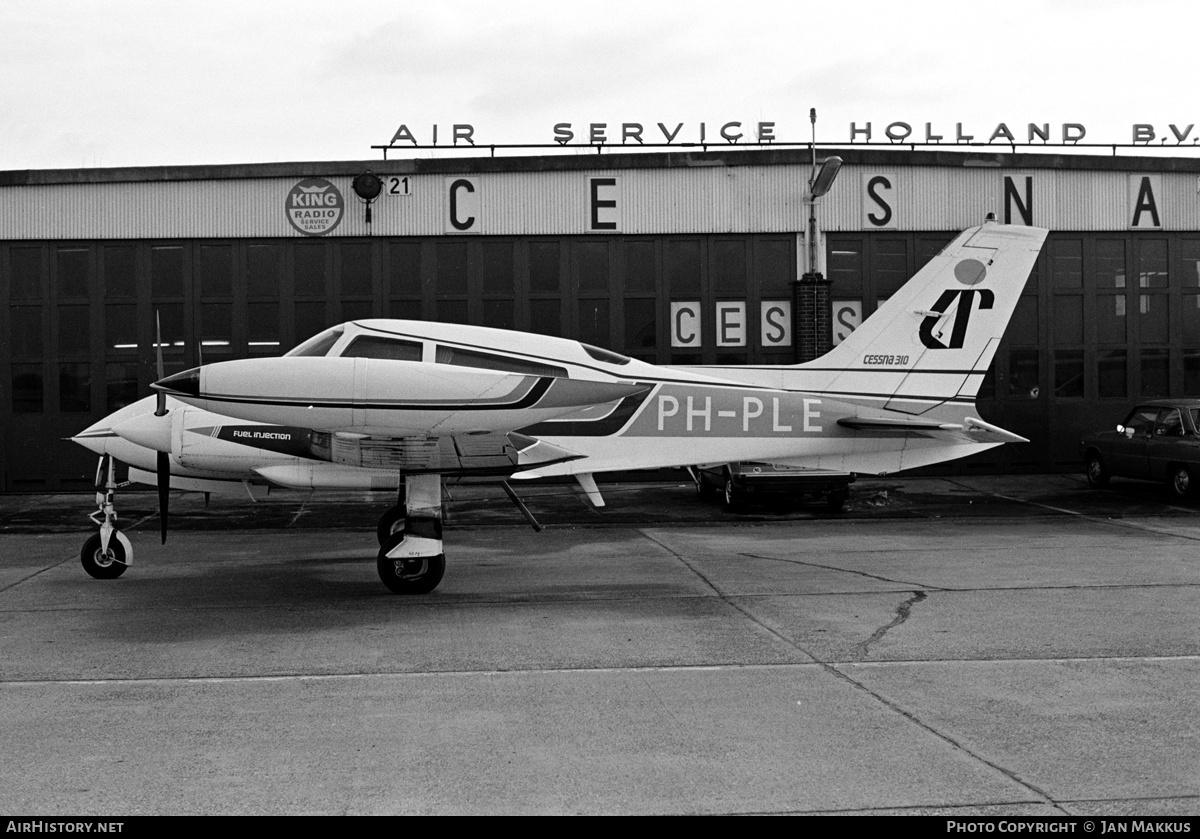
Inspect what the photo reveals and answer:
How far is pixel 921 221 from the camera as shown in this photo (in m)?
21.8

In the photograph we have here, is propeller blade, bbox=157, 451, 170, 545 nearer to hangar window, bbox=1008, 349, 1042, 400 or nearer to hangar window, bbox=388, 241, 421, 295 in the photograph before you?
hangar window, bbox=388, 241, 421, 295

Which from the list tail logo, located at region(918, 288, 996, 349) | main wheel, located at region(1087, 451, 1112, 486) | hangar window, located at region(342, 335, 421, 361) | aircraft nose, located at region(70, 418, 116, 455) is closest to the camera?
hangar window, located at region(342, 335, 421, 361)

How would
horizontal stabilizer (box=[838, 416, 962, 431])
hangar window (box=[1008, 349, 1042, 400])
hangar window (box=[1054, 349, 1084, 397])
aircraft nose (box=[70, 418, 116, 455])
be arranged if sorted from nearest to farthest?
aircraft nose (box=[70, 418, 116, 455]) → horizontal stabilizer (box=[838, 416, 962, 431]) → hangar window (box=[1008, 349, 1042, 400]) → hangar window (box=[1054, 349, 1084, 397])

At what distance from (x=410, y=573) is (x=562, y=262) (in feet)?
39.1

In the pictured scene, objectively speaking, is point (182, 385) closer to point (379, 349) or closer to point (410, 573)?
point (379, 349)

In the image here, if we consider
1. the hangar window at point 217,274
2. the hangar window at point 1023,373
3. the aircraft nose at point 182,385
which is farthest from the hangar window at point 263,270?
the hangar window at point 1023,373

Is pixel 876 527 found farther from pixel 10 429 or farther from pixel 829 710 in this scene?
pixel 10 429

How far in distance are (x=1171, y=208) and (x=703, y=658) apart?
18871 millimetres

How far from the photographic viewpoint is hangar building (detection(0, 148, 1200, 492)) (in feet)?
69.4

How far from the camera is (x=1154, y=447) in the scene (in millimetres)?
18422

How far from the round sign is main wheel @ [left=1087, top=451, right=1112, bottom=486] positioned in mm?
14607

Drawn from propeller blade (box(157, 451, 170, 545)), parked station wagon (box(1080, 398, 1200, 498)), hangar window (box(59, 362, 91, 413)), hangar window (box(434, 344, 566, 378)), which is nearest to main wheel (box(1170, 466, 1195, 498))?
parked station wagon (box(1080, 398, 1200, 498))

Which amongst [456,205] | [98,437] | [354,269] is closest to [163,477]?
[98,437]

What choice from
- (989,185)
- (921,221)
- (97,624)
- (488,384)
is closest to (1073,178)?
(989,185)
